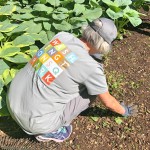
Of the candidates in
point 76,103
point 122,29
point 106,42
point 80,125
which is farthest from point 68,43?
point 122,29

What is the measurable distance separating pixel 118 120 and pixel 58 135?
24.7 inches

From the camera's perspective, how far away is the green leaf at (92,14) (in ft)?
12.5

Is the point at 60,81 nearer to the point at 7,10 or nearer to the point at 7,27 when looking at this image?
the point at 7,27

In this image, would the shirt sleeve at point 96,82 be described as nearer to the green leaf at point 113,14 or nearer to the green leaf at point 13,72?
the green leaf at point 13,72

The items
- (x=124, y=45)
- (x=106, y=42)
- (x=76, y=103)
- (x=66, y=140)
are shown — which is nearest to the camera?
(x=106, y=42)

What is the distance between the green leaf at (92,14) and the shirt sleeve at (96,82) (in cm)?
128

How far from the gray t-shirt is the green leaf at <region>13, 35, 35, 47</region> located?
2.21ft

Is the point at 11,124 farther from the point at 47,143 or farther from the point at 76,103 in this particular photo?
the point at 76,103

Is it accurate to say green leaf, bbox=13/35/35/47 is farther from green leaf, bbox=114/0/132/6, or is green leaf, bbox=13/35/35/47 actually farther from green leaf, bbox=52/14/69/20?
green leaf, bbox=114/0/132/6

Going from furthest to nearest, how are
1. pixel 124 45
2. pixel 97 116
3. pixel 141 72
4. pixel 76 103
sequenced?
pixel 124 45 → pixel 141 72 → pixel 97 116 → pixel 76 103

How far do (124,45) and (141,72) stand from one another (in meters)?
0.52

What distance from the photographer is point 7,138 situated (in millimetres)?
3221

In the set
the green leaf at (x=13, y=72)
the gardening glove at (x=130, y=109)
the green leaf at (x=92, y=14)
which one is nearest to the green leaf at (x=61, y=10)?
the green leaf at (x=92, y=14)

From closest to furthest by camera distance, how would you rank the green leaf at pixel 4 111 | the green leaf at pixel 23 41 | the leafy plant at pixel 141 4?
the green leaf at pixel 4 111 → the green leaf at pixel 23 41 → the leafy plant at pixel 141 4
